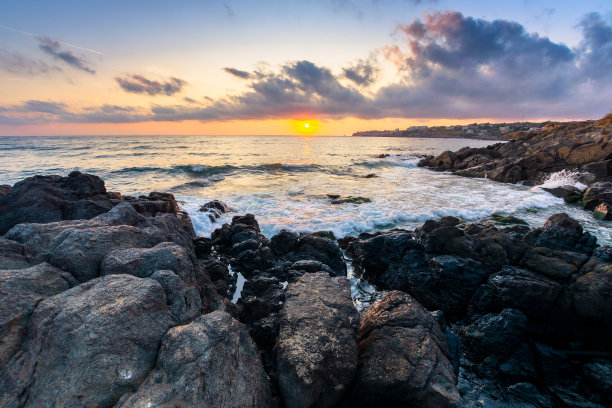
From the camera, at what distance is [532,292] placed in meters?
6.24

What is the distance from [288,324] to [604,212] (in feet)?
65.7

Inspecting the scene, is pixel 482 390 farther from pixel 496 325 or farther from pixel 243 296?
pixel 243 296

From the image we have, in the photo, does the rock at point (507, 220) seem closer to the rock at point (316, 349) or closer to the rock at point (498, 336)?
the rock at point (498, 336)

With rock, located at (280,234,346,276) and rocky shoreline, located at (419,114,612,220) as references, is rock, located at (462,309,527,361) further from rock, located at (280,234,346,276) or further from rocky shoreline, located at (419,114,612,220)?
rocky shoreline, located at (419,114,612,220)

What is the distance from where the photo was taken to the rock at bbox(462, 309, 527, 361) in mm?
5809

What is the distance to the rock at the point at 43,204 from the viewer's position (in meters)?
8.11

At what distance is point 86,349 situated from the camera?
3.15 meters

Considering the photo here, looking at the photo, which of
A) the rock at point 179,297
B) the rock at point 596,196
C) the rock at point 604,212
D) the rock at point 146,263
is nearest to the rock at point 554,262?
the rock at point 179,297

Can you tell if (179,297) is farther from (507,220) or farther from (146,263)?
(507,220)

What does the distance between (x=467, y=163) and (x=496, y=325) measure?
38.8 metres

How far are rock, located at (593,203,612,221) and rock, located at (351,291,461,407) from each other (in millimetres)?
17292

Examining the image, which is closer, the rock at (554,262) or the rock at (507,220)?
the rock at (554,262)

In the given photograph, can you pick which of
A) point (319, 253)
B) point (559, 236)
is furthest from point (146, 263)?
point (559, 236)

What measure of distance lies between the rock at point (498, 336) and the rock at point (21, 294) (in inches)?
308
